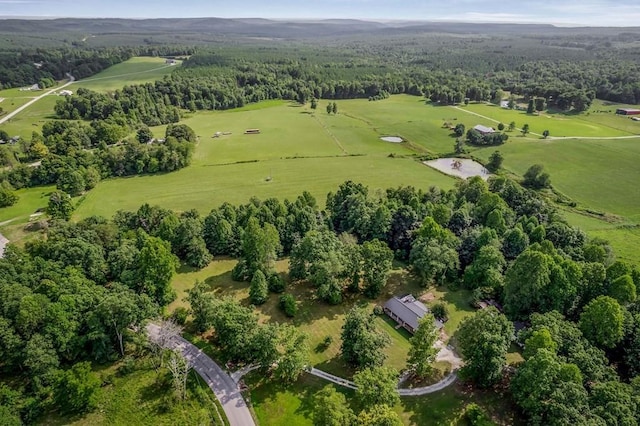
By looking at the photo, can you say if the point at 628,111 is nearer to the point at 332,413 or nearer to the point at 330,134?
the point at 330,134

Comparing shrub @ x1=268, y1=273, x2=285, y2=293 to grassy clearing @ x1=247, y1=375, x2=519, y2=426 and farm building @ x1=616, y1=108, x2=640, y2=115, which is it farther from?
farm building @ x1=616, y1=108, x2=640, y2=115

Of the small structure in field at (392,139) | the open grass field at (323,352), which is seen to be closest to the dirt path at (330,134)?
the small structure in field at (392,139)

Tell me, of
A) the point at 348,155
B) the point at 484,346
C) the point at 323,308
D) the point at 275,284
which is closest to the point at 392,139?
the point at 348,155

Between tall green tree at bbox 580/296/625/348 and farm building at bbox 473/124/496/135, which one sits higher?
farm building at bbox 473/124/496/135

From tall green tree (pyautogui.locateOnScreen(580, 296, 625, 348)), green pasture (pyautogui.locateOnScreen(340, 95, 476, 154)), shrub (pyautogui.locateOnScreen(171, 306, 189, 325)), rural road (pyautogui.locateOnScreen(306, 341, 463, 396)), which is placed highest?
green pasture (pyautogui.locateOnScreen(340, 95, 476, 154))

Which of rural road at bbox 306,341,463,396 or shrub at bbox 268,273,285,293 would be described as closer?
rural road at bbox 306,341,463,396

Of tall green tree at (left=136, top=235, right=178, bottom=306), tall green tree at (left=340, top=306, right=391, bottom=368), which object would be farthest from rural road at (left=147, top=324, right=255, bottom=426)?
tall green tree at (left=340, top=306, right=391, bottom=368)

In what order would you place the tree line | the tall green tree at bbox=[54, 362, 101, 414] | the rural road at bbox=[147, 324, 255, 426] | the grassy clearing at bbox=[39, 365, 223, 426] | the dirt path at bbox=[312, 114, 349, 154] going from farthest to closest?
the dirt path at bbox=[312, 114, 349, 154], the tree line, the rural road at bbox=[147, 324, 255, 426], the grassy clearing at bbox=[39, 365, 223, 426], the tall green tree at bbox=[54, 362, 101, 414]
